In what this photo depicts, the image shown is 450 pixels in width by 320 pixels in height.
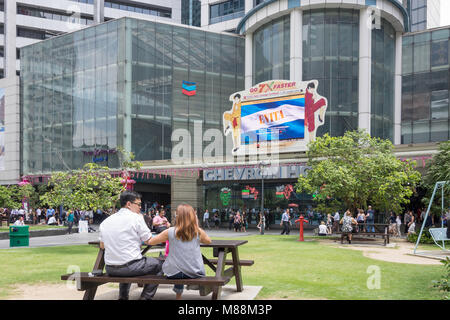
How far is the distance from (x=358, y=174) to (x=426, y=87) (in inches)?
877

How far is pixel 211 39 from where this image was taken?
45719mm

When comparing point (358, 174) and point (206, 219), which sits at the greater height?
point (358, 174)

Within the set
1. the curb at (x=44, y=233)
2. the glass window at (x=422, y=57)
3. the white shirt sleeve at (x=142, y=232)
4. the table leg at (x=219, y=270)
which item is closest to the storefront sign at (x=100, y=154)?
the curb at (x=44, y=233)

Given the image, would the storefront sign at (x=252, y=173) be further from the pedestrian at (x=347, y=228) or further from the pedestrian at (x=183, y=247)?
the pedestrian at (x=183, y=247)

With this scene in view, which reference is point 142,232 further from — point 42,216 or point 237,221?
point 42,216

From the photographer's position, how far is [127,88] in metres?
43.1

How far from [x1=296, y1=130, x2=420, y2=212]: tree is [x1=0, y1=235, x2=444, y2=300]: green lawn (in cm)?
527

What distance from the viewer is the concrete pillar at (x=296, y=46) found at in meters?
38.8

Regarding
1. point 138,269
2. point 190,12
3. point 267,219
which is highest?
point 190,12

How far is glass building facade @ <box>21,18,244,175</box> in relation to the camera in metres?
43.4

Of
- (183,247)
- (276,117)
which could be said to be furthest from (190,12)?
(183,247)
